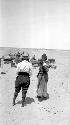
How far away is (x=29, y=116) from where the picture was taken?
870cm

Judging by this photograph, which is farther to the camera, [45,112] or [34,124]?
[45,112]

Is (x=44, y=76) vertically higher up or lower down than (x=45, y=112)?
higher up

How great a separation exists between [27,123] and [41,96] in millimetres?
3084

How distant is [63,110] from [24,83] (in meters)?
1.66

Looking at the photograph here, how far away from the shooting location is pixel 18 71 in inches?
386

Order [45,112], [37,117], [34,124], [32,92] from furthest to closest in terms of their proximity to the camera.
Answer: [32,92] → [45,112] → [37,117] → [34,124]

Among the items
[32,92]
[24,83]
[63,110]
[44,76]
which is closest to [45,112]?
[63,110]

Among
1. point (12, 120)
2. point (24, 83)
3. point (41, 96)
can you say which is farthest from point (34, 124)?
point (41, 96)

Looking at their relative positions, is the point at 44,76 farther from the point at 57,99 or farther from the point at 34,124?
the point at 34,124

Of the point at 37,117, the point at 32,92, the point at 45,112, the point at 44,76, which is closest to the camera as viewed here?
the point at 37,117

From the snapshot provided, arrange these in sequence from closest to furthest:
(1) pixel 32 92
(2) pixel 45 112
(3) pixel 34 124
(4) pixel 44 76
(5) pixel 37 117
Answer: (3) pixel 34 124, (5) pixel 37 117, (2) pixel 45 112, (4) pixel 44 76, (1) pixel 32 92

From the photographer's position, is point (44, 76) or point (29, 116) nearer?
point (29, 116)

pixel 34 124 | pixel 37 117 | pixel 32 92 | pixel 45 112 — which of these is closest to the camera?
pixel 34 124

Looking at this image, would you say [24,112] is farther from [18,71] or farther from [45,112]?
[18,71]
